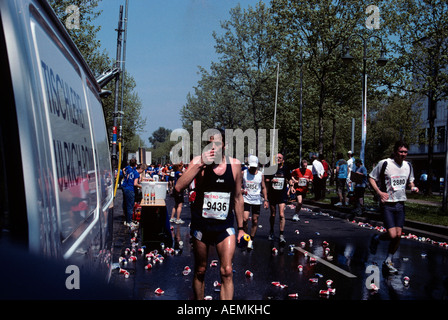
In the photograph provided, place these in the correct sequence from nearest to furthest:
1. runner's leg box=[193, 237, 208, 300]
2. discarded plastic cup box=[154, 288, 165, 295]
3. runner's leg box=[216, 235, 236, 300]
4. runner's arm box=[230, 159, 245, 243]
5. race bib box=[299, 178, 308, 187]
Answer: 1. runner's leg box=[216, 235, 236, 300]
2. runner's leg box=[193, 237, 208, 300]
3. runner's arm box=[230, 159, 245, 243]
4. discarded plastic cup box=[154, 288, 165, 295]
5. race bib box=[299, 178, 308, 187]

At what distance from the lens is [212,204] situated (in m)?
4.73

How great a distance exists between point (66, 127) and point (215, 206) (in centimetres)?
249

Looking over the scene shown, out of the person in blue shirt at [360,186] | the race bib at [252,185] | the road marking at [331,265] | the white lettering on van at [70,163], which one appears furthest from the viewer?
the person in blue shirt at [360,186]

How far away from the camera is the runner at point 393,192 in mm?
7547

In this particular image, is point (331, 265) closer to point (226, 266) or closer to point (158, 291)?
point (158, 291)

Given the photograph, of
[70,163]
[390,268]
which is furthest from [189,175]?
[390,268]

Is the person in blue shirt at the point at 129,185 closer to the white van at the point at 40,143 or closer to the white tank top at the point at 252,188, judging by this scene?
the white tank top at the point at 252,188

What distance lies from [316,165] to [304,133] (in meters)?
39.3

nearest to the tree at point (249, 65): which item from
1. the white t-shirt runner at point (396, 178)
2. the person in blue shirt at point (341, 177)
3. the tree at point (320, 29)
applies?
the tree at point (320, 29)

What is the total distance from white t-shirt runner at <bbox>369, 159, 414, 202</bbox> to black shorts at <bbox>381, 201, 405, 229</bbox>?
0.09m

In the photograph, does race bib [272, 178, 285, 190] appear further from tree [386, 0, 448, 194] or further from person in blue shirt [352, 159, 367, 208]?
tree [386, 0, 448, 194]

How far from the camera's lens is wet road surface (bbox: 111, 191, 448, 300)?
20.0 ft

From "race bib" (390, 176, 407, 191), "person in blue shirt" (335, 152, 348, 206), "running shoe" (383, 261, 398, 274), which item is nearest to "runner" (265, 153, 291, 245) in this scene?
"running shoe" (383, 261, 398, 274)
